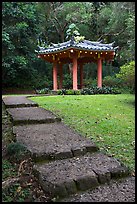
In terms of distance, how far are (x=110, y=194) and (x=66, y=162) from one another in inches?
29.9

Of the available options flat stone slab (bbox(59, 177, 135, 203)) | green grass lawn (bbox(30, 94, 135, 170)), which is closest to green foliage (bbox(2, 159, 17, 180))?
flat stone slab (bbox(59, 177, 135, 203))

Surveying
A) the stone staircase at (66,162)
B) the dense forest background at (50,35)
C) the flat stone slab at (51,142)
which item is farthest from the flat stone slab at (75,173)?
the dense forest background at (50,35)

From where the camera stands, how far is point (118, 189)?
104 inches

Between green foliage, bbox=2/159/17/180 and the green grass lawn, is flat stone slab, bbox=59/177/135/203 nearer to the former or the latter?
the green grass lawn

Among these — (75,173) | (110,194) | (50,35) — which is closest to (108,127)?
(75,173)

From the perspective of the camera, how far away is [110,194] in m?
2.52

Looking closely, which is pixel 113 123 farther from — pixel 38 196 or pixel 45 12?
pixel 45 12

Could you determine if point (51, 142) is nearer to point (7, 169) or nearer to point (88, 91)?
point (7, 169)

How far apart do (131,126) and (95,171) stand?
8.94ft

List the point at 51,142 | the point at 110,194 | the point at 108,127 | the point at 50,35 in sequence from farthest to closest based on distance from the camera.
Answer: the point at 50,35
the point at 108,127
the point at 51,142
the point at 110,194

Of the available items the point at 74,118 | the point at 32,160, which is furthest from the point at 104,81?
the point at 32,160

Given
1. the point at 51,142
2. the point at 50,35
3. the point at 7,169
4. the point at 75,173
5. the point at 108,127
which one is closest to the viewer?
the point at 75,173

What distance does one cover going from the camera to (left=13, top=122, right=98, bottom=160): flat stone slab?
322 cm

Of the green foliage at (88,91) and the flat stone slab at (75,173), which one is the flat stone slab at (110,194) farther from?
the green foliage at (88,91)
